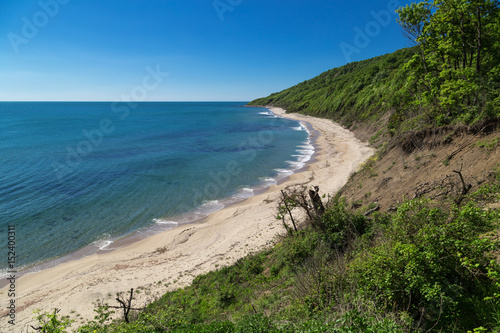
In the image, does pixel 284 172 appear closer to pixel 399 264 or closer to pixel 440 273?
pixel 399 264

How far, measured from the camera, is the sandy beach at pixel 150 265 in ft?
41.2

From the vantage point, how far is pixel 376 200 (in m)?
14.8

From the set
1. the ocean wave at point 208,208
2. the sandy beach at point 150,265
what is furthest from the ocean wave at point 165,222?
the ocean wave at point 208,208

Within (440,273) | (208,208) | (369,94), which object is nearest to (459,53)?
(440,273)

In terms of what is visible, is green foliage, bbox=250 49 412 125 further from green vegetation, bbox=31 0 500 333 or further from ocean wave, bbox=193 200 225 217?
ocean wave, bbox=193 200 225 217

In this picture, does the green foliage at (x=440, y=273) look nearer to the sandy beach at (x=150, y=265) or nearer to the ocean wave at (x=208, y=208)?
the sandy beach at (x=150, y=265)

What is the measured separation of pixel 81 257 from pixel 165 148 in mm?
32745

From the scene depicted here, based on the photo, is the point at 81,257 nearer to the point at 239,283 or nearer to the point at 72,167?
the point at 239,283

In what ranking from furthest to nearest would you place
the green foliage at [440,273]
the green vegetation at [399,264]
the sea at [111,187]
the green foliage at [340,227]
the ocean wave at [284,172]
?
the ocean wave at [284,172] < the sea at [111,187] < the green foliage at [340,227] < the green vegetation at [399,264] < the green foliage at [440,273]

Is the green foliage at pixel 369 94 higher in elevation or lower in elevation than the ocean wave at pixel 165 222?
higher

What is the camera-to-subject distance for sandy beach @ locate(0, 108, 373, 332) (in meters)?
12.5

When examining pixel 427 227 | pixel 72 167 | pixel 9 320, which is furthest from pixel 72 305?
pixel 72 167

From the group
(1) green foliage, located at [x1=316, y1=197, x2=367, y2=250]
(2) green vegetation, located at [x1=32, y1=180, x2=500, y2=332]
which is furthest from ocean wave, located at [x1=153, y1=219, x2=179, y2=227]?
(1) green foliage, located at [x1=316, y1=197, x2=367, y2=250]

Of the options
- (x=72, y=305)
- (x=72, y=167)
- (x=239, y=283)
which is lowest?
(x=239, y=283)
